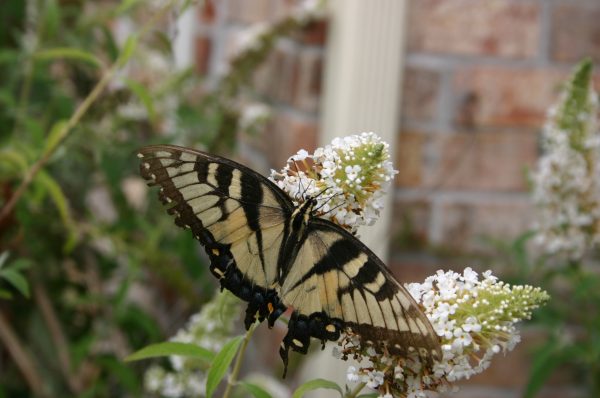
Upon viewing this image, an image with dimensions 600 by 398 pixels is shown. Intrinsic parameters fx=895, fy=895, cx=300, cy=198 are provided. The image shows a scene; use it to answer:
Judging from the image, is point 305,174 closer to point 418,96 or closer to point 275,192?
point 275,192

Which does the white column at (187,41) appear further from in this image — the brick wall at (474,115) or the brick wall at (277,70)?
the brick wall at (474,115)

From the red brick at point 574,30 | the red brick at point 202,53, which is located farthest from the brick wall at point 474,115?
the red brick at point 202,53

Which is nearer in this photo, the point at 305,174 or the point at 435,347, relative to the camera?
the point at 435,347

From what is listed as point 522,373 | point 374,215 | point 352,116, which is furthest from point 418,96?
point 374,215

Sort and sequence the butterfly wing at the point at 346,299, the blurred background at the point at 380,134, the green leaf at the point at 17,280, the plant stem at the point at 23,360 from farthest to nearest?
the blurred background at the point at 380,134, the plant stem at the point at 23,360, the green leaf at the point at 17,280, the butterfly wing at the point at 346,299

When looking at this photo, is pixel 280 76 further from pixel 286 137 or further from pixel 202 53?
pixel 202 53

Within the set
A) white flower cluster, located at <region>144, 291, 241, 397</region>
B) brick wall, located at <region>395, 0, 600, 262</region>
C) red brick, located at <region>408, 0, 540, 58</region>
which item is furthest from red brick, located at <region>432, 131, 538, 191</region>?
white flower cluster, located at <region>144, 291, 241, 397</region>
